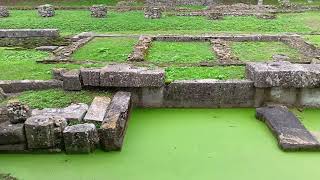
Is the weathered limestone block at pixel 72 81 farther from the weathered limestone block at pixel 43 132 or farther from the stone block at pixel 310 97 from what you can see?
the stone block at pixel 310 97

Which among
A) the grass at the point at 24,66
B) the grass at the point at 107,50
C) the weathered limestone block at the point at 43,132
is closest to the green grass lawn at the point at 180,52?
the grass at the point at 107,50

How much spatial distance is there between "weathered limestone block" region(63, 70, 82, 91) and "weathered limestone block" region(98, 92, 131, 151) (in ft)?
3.39

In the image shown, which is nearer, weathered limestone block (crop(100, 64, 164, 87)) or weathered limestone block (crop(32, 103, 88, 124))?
weathered limestone block (crop(32, 103, 88, 124))

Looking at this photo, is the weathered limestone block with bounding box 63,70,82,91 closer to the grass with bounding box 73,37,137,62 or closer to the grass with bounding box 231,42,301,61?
the grass with bounding box 73,37,137,62

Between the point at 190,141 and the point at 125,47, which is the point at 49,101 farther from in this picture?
the point at 125,47

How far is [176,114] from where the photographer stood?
383 inches

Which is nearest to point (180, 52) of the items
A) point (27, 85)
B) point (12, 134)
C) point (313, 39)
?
point (27, 85)

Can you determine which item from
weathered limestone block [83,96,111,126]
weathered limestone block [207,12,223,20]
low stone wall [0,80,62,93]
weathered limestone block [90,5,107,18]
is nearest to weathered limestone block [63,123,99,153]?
weathered limestone block [83,96,111,126]

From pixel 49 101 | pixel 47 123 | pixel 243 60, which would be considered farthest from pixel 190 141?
pixel 243 60

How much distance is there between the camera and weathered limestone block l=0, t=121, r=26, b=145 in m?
7.62

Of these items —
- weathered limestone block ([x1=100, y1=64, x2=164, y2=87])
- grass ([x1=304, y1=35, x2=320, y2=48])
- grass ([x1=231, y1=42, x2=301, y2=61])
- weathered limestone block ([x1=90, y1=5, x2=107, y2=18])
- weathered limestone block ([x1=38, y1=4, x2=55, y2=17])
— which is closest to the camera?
weathered limestone block ([x1=100, y1=64, x2=164, y2=87])

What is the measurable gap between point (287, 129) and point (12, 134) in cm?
503

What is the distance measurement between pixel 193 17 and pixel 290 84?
37.6 ft

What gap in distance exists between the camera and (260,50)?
13820mm
